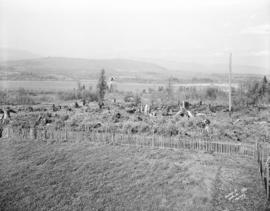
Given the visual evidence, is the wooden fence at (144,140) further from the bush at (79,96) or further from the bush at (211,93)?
the bush at (211,93)

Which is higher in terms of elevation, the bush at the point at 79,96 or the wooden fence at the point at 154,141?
the bush at the point at 79,96

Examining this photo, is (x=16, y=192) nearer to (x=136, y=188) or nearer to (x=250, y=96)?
(x=136, y=188)

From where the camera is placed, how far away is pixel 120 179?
10180 millimetres

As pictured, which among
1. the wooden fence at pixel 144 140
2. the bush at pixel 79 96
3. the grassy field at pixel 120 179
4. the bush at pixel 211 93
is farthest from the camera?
the bush at pixel 211 93

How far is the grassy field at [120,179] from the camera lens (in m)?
8.32

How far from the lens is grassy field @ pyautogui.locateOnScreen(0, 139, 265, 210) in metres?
8.32

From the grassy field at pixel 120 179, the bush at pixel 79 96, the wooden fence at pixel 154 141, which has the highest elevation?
the bush at pixel 79 96

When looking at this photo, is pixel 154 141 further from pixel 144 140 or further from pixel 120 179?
pixel 120 179

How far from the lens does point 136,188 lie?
9375mm

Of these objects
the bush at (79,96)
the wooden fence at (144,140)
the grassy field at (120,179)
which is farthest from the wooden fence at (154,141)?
the bush at (79,96)

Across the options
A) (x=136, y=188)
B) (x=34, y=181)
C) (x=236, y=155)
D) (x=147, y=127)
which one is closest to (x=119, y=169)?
(x=136, y=188)

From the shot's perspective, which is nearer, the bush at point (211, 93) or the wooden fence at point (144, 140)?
the wooden fence at point (144, 140)

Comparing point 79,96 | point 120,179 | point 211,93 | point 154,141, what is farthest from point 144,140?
point 79,96

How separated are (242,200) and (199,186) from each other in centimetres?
163
